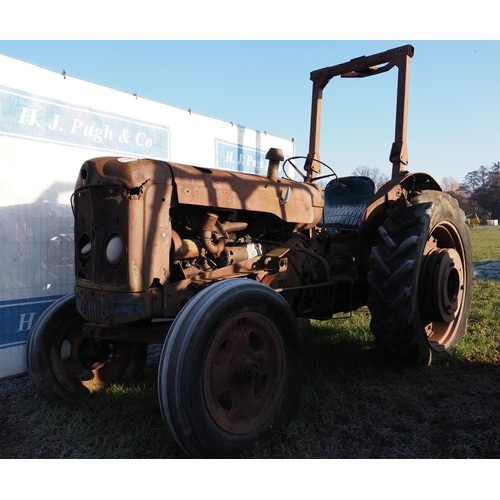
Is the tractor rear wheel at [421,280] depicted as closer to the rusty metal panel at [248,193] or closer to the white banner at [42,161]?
the rusty metal panel at [248,193]

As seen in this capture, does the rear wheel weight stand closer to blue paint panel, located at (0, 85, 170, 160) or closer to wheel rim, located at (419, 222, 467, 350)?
wheel rim, located at (419, 222, 467, 350)

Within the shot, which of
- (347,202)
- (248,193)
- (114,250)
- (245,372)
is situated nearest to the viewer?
(245,372)

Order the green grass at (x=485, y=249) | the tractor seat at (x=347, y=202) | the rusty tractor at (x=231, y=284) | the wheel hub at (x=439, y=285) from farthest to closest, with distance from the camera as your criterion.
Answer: the green grass at (x=485, y=249) → the tractor seat at (x=347, y=202) → the wheel hub at (x=439, y=285) → the rusty tractor at (x=231, y=284)

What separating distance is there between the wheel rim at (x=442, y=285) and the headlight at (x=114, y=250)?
2513mm

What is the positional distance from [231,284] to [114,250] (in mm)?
818

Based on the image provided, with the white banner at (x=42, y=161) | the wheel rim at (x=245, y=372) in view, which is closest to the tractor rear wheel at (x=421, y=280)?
the wheel rim at (x=245, y=372)

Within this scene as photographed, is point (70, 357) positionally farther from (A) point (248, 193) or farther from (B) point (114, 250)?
(A) point (248, 193)

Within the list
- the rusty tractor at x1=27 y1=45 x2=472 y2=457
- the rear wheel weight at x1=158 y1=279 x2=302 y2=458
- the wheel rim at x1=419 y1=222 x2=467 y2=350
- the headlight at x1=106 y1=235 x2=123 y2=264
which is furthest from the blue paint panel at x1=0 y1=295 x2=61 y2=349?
the wheel rim at x1=419 y1=222 x2=467 y2=350

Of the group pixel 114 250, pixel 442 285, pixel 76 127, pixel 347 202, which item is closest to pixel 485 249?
pixel 347 202

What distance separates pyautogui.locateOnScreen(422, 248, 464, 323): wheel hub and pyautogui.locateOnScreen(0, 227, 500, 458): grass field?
422mm

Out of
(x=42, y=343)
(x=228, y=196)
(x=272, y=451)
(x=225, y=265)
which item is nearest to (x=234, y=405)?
(x=272, y=451)

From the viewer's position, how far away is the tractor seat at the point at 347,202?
4.72m

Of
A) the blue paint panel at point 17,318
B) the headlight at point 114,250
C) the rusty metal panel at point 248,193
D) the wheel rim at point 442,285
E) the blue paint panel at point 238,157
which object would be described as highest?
the blue paint panel at point 238,157

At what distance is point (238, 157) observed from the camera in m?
6.27
